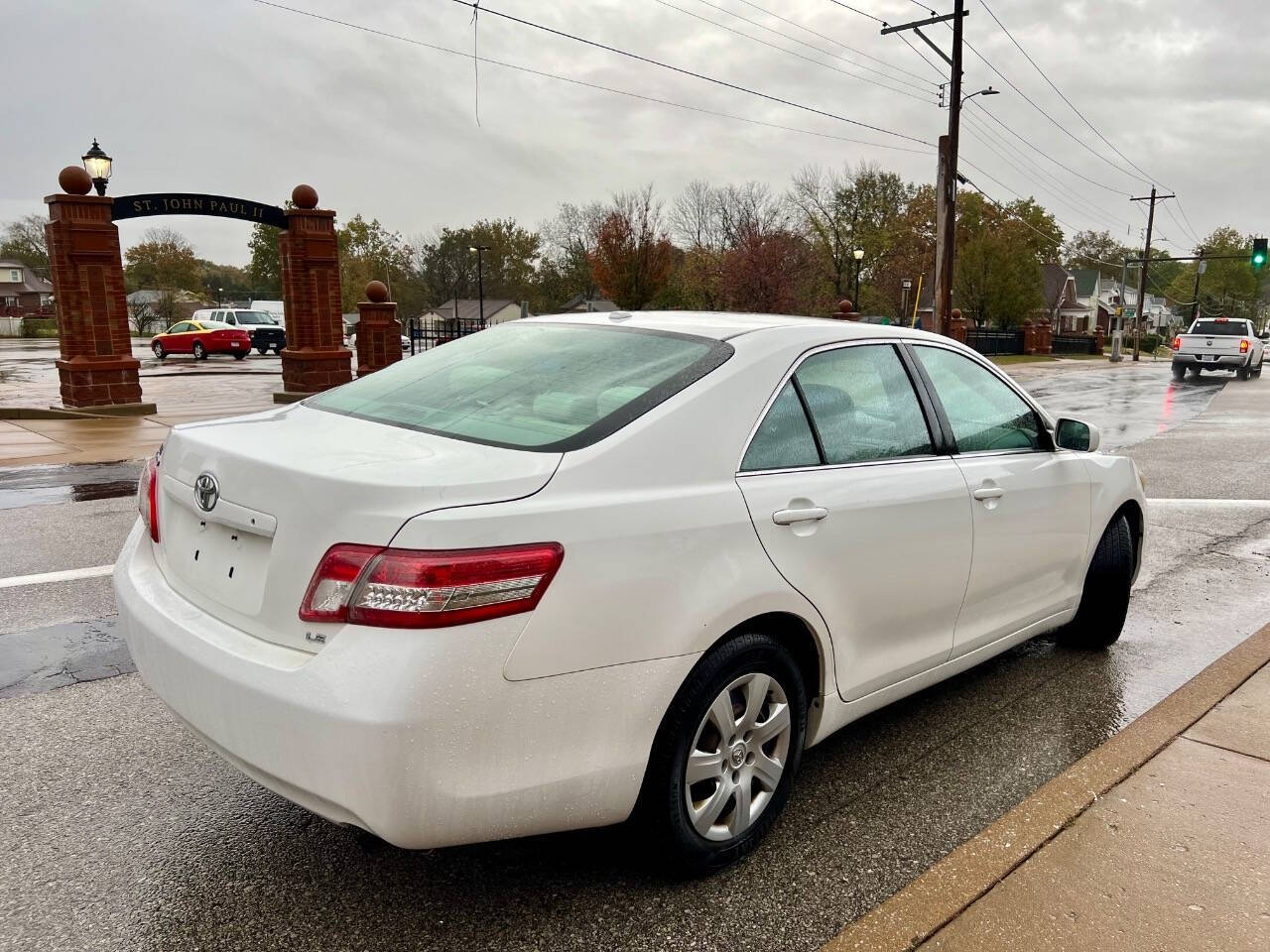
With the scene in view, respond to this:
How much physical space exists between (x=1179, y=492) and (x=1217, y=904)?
786cm

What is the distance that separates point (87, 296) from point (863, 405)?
15053 mm

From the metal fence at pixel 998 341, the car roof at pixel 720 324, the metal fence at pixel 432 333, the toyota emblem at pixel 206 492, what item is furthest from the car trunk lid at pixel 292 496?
the metal fence at pixel 998 341

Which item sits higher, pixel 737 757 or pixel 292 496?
pixel 292 496

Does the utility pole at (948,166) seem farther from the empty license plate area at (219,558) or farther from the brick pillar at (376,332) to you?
the empty license plate area at (219,558)

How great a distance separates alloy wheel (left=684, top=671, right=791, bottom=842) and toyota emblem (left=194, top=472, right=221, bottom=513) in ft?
4.60

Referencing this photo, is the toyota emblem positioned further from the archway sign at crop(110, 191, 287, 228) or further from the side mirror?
the archway sign at crop(110, 191, 287, 228)

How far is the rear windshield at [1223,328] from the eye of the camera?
30.7 m

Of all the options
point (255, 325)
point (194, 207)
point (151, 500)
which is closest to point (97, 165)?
point (194, 207)

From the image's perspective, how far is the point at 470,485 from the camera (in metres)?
2.24

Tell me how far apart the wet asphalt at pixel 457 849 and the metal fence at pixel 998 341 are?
50.9 metres

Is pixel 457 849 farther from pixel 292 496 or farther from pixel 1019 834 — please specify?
pixel 1019 834

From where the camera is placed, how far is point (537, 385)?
301 centimetres

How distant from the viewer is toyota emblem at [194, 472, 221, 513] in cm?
255

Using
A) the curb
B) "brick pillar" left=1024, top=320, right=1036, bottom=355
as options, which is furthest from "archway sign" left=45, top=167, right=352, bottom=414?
"brick pillar" left=1024, top=320, right=1036, bottom=355
